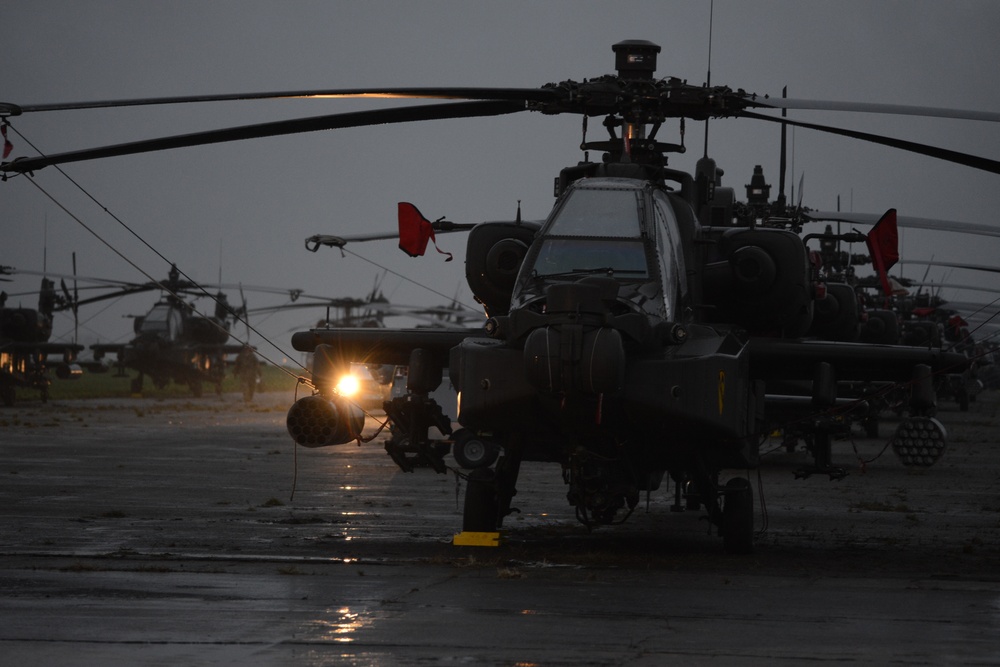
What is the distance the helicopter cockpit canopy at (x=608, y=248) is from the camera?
38.6 ft

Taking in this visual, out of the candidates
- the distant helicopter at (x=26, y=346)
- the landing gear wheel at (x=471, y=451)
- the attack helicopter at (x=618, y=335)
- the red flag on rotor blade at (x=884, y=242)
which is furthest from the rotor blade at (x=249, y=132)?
the distant helicopter at (x=26, y=346)

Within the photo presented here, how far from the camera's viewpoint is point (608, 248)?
1205 cm

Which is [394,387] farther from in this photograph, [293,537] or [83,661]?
[83,661]

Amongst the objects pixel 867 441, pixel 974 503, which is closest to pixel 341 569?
pixel 974 503

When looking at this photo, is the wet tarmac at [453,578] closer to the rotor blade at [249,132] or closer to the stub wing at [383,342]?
the stub wing at [383,342]

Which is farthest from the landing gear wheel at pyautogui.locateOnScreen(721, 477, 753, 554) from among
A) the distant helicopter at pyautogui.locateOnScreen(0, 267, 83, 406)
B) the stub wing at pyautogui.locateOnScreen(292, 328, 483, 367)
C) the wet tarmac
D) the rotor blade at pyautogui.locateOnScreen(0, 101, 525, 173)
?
the distant helicopter at pyautogui.locateOnScreen(0, 267, 83, 406)

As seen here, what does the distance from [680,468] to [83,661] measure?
6.67 metres

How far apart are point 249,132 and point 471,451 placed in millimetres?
10927

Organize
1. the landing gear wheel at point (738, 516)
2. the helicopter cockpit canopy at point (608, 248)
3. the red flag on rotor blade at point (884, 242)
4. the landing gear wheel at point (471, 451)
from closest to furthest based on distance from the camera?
1. the helicopter cockpit canopy at point (608, 248)
2. the landing gear wheel at point (738, 516)
3. the red flag on rotor blade at point (884, 242)
4. the landing gear wheel at point (471, 451)

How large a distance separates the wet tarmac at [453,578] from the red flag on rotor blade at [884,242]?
3.05 m

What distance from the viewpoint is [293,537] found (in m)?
13.8

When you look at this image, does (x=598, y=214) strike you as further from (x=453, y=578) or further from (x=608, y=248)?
(x=453, y=578)

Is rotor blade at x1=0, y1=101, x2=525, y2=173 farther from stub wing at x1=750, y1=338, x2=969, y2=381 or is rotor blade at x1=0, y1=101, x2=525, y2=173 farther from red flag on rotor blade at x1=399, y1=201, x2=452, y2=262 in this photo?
stub wing at x1=750, y1=338, x2=969, y2=381

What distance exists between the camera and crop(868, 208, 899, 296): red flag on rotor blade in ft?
48.0
